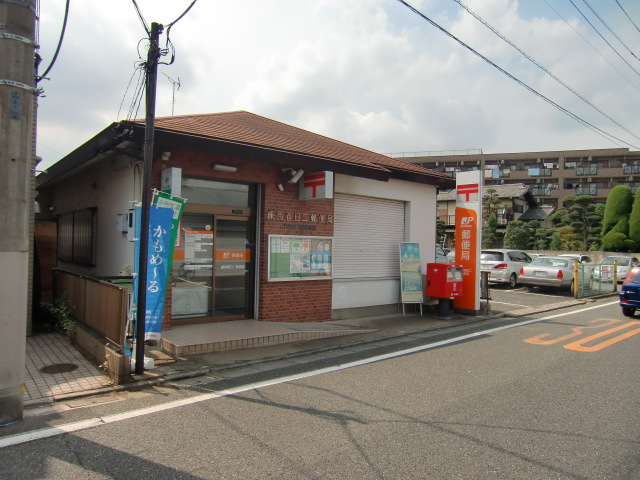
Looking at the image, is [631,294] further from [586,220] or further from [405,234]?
[586,220]

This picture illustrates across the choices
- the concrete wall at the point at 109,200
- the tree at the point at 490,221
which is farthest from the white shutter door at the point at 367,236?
the tree at the point at 490,221

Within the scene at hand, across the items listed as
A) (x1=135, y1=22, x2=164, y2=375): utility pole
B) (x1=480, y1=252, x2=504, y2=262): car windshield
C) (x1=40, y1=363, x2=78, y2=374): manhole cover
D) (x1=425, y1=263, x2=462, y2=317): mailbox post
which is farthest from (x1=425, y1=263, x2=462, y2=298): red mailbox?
(x1=480, y1=252, x2=504, y2=262): car windshield

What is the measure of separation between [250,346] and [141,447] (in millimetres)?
3593

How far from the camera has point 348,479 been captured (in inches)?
129

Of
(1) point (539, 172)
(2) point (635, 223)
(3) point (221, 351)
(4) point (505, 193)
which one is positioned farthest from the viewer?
(1) point (539, 172)

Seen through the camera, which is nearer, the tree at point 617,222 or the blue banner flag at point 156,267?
the blue banner flag at point 156,267

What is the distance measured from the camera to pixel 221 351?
7.03 meters

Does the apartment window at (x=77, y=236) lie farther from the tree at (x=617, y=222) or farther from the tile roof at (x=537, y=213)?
the tile roof at (x=537, y=213)

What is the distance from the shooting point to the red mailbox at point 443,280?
11000mm

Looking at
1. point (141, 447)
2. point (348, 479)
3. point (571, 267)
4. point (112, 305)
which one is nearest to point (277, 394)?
point (141, 447)

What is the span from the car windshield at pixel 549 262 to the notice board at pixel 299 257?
1127cm

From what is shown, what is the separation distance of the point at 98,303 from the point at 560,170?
56953 mm

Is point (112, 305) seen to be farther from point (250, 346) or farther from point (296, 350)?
point (296, 350)

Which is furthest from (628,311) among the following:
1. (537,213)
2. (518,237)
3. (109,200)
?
(537,213)
